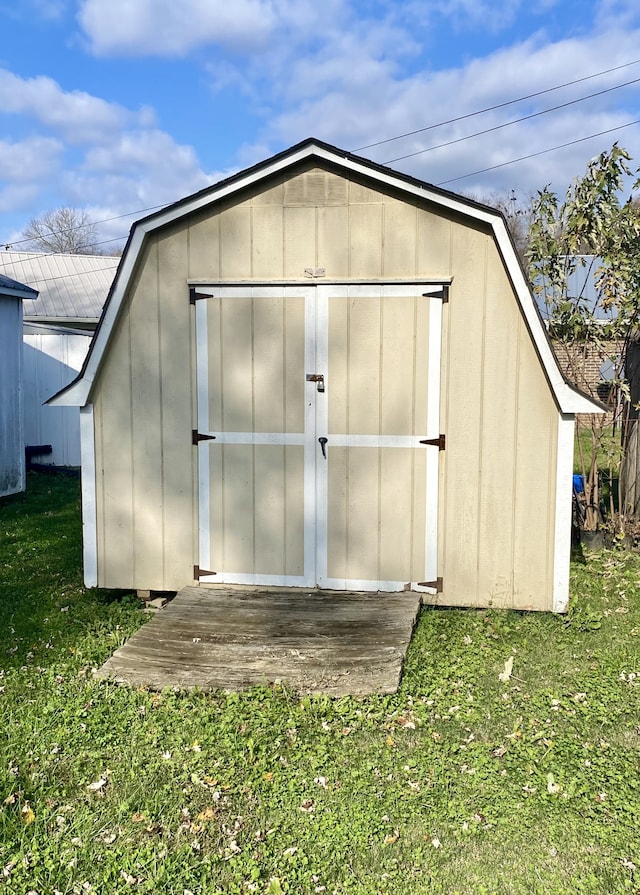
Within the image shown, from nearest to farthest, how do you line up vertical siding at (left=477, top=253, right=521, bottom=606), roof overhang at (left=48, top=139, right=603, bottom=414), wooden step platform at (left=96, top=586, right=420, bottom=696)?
wooden step platform at (left=96, top=586, right=420, bottom=696) → roof overhang at (left=48, top=139, right=603, bottom=414) → vertical siding at (left=477, top=253, right=521, bottom=606)

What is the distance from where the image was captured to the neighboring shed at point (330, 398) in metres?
5.24

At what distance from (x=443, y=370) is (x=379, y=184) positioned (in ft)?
4.46

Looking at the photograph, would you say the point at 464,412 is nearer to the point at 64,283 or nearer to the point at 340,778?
the point at 340,778

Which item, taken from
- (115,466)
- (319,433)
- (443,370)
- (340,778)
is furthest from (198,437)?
(340,778)

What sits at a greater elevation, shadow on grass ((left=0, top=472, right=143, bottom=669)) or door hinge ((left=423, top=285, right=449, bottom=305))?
door hinge ((left=423, top=285, right=449, bottom=305))

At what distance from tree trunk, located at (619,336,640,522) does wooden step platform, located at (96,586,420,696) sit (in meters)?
3.02

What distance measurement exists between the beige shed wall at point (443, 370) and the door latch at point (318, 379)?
0.70 metres

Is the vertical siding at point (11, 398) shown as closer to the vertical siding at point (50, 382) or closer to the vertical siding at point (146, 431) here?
the vertical siding at point (50, 382)

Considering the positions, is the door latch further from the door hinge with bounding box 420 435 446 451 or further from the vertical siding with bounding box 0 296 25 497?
the vertical siding with bounding box 0 296 25 497

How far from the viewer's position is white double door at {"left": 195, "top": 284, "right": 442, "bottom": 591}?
5.37 metres

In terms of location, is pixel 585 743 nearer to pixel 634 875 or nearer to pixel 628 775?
pixel 628 775

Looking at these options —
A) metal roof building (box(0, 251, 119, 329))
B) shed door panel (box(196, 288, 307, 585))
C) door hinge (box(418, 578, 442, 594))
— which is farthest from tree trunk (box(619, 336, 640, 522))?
metal roof building (box(0, 251, 119, 329))

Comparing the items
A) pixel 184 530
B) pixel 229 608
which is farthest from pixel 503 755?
pixel 184 530

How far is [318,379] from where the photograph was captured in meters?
5.45
